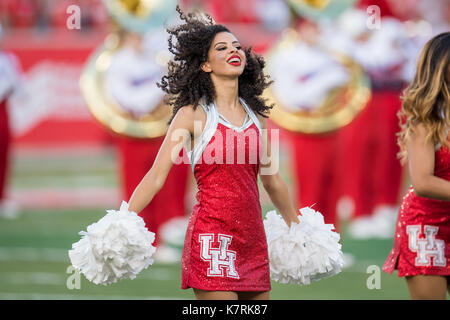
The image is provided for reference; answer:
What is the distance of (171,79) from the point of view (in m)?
4.36

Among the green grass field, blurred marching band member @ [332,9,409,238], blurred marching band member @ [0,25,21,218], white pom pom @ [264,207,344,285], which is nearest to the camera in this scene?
white pom pom @ [264,207,344,285]

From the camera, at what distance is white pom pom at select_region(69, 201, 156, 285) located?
3850 millimetres

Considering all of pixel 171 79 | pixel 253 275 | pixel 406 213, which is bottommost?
pixel 253 275

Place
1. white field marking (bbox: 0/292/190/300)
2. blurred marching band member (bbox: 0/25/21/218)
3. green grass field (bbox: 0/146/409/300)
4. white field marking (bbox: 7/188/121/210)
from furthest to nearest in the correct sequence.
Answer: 1. white field marking (bbox: 7/188/121/210)
2. blurred marching band member (bbox: 0/25/21/218)
3. green grass field (bbox: 0/146/409/300)
4. white field marking (bbox: 0/292/190/300)

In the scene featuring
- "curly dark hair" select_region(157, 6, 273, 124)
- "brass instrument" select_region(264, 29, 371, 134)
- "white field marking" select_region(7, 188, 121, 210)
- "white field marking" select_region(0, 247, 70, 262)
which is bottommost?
"curly dark hair" select_region(157, 6, 273, 124)

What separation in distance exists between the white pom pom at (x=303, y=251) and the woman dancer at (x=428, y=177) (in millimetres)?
282

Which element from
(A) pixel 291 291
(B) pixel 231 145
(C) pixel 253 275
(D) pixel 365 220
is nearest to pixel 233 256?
(C) pixel 253 275

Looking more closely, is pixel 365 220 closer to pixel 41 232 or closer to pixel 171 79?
pixel 41 232

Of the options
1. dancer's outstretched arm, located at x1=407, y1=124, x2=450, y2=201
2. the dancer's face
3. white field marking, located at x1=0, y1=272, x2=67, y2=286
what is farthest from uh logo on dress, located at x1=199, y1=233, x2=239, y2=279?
white field marking, located at x1=0, y1=272, x2=67, y2=286

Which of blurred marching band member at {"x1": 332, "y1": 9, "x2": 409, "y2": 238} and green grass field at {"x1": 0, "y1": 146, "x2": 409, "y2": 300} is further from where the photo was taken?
blurred marching band member at {"x1": 332, "y1": 9, "x2": 409, "y2": 238}

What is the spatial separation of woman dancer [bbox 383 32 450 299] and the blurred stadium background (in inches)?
70.6

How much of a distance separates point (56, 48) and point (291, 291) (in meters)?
12.3

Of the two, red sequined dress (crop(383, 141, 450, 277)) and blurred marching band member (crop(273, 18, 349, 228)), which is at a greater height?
blurred marching band member (crop(273, 18, 349, 228))

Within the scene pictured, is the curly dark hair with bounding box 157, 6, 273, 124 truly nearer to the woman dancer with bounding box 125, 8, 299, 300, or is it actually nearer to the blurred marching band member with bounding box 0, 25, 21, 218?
the woman dancer with bounding box 125, 8, 299, 300
